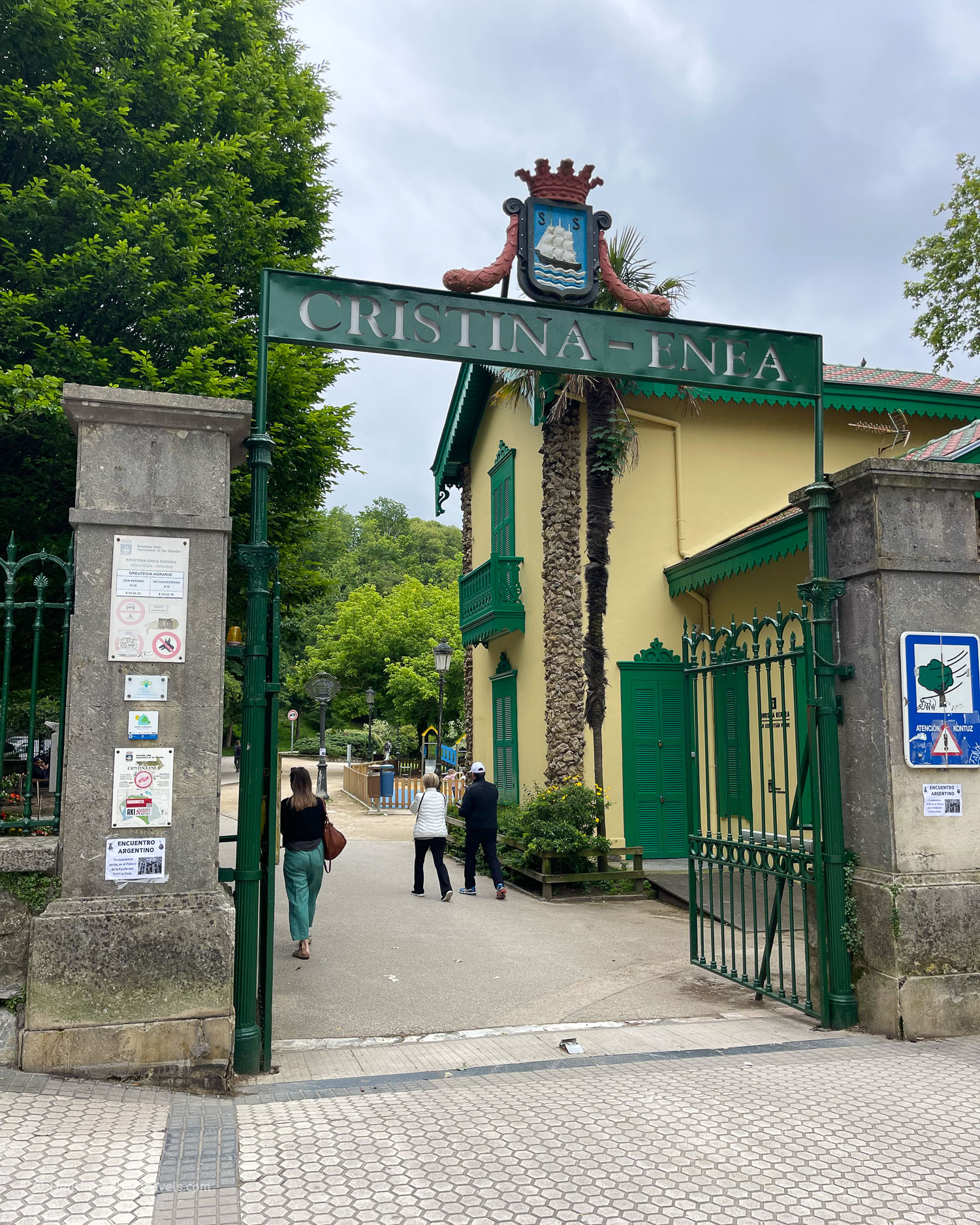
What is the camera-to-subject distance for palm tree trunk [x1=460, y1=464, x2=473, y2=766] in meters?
19.2

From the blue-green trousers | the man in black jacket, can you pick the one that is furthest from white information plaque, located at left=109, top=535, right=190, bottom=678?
the man in black jacket

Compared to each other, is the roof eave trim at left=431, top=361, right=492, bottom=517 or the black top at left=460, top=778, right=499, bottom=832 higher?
the roof eave trim at left=431, top=361, right=492, bottom=517

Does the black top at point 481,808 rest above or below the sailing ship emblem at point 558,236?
below

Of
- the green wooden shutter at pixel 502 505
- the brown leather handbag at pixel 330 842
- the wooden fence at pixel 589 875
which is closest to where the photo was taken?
the brown leather handbag at pixel 330 842

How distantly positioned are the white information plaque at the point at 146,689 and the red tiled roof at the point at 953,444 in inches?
312

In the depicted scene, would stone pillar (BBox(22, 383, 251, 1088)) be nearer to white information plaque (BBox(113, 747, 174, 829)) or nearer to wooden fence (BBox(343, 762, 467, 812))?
white information plaque (BBox(113, 747, 174, 829))

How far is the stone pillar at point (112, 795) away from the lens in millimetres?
4422

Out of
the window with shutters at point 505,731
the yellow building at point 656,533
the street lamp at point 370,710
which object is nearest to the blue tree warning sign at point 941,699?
the yellow building at point 656,533

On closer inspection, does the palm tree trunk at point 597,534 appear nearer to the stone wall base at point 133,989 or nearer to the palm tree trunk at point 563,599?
the palm tree trunk at point 563,599

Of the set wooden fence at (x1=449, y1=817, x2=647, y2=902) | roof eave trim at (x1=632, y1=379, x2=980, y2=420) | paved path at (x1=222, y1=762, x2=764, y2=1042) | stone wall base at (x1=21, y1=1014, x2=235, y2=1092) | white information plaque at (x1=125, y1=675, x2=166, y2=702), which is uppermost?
roof eave trim at (x1=632, y1=379, x2=980, y2=420)

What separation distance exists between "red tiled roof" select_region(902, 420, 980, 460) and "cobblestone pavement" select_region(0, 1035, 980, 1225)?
22.4ft

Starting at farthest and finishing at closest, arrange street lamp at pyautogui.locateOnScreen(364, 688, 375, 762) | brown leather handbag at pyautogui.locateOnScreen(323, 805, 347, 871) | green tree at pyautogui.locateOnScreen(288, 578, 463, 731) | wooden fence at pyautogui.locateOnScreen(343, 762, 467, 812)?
green tree at pyautogui.locateOnScreen(288, 578, 463, 731) < street lamp at pyautogui.locateOnScreen(364, 688, 375, 762) < wooden fence at pyautogui.locateOnScreen(343, 762, 467, 812) < brown leather handbag at pyautogui.locateOnScreen(323, 805, 347, 871)

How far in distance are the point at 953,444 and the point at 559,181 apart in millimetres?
6289

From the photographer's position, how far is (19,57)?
34.3 ft
